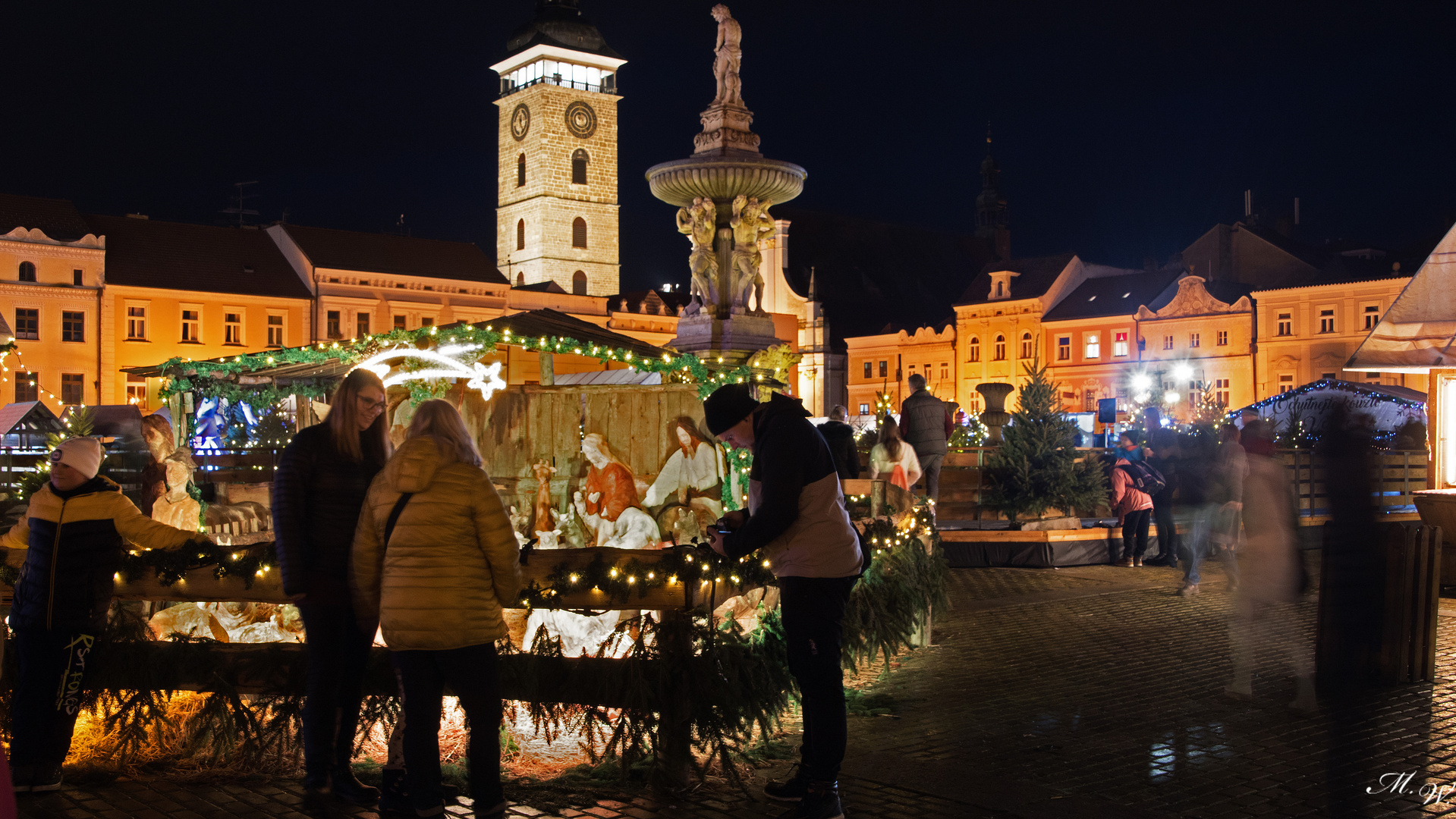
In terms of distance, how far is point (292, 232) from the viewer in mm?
52094

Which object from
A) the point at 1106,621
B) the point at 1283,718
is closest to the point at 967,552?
the point at 1106,621

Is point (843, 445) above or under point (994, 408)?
under

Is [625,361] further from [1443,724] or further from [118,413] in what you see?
[118,413]

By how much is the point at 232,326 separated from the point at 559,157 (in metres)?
26.5

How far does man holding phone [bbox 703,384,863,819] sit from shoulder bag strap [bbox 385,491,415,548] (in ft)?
4.16

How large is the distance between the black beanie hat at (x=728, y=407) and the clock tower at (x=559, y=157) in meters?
65.4

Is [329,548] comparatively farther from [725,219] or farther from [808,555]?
[725,219]

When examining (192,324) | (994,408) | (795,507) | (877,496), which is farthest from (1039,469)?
(192,324)

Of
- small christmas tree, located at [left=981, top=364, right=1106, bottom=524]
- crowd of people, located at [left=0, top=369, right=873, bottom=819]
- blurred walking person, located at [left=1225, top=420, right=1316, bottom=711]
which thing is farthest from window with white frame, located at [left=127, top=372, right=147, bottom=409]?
blurred walking person, located at [left=1225, top=420, right=1316, bottom=711]

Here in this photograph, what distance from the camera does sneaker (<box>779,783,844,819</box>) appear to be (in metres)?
4.84

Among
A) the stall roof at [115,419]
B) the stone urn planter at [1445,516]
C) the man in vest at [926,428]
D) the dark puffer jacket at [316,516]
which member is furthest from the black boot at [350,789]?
the stall roof at [115,419]

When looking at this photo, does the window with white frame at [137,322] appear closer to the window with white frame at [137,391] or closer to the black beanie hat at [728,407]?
the window with white frame at [137,391]

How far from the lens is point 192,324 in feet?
159

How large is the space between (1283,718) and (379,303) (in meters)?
49.7
